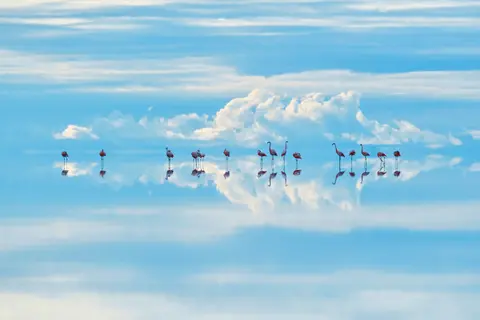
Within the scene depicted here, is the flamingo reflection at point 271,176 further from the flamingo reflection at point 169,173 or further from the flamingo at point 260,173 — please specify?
the flamingo reflection at point 169,173

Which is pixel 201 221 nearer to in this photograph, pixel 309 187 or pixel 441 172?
pixel 309 187

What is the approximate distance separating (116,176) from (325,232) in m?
9.49

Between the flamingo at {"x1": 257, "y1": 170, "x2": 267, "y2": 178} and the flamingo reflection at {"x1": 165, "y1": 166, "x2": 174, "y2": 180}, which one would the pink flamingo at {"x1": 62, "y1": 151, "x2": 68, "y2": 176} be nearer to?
the flamingo reflection at {"x1": 165, "y1": 166, "x2": 174, "y2": 180}

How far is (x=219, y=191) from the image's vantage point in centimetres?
1925

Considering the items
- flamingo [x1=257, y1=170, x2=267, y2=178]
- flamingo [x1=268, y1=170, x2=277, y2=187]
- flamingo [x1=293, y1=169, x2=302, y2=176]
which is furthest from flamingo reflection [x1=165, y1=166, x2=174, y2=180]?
flamingo [x1=293, y1=169, x2=302, y2=176]

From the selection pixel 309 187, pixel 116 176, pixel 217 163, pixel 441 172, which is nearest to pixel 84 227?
pixel 309 187

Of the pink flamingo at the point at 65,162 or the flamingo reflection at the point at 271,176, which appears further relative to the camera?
the pink flamingo at the point at 65,162

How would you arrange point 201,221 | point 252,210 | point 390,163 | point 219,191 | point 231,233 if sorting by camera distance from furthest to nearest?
point 390,163 < point 219,191 < point 252,210 < point 201,221 < point 231,233

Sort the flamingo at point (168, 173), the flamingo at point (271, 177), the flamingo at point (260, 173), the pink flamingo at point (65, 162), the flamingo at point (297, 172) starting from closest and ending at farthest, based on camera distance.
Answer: the flamingo at point (271, 177) < the flamingo at point (168, 173) < the flamingo at point (260, 173) < the flamingo at point (297, 172) < the pink flamingo at point (65, 162)

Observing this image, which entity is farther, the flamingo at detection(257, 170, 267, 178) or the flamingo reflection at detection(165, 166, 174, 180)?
the flamingo at detection(257, 170, 267, 178)

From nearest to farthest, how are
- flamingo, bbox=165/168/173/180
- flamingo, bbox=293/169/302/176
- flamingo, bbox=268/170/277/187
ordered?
flamingo, bbox=268/170/277/187 < flamingo, bbox=165/168/173/180 < flamingo, bbox=293/169/302/176

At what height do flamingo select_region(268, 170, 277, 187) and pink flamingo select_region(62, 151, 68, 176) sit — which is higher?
pink flamingo select_region(62, 151, 68, 176)

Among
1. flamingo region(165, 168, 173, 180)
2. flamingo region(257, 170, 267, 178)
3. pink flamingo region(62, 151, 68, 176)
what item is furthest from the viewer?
pink flamingo region(62, 151, 68, 176)

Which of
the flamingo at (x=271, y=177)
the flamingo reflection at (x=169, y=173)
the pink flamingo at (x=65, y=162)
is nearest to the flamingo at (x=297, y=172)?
→ the flamingo at (x=271, y=177)
